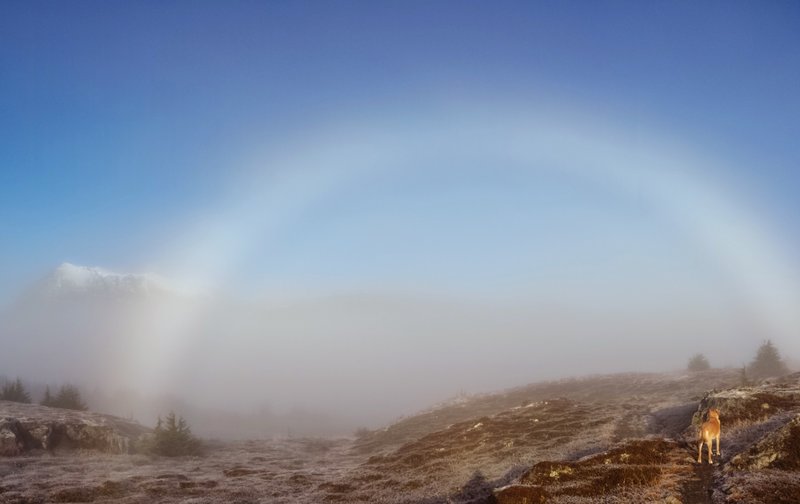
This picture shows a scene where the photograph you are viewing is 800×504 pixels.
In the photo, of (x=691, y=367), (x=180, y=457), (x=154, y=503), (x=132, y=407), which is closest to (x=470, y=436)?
(x=154, y=503)

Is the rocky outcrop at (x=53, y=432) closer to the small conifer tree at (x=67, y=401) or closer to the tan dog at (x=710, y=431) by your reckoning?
the small conifer tree at (x=67, y=401)

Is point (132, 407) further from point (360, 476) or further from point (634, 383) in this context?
point (634, 383)

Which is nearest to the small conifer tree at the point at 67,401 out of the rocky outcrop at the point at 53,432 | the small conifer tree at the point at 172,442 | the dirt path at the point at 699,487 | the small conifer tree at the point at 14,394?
the small conifer tree at the point at 14,394

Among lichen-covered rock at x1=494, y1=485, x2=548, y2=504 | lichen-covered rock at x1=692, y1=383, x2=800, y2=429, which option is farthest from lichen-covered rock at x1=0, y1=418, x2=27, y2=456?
lichen-covered rock at x1=692, y1=383, x2=800, y2=429

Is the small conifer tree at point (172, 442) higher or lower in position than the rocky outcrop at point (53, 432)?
lower

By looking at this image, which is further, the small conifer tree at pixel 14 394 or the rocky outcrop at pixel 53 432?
the small conifer tree at pixel 14 394

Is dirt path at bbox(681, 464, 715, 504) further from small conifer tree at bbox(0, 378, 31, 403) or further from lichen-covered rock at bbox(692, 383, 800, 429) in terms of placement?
small conifer tree at bbox(0, 378, 31, 403)

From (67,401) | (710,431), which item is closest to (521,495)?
(710,431)
